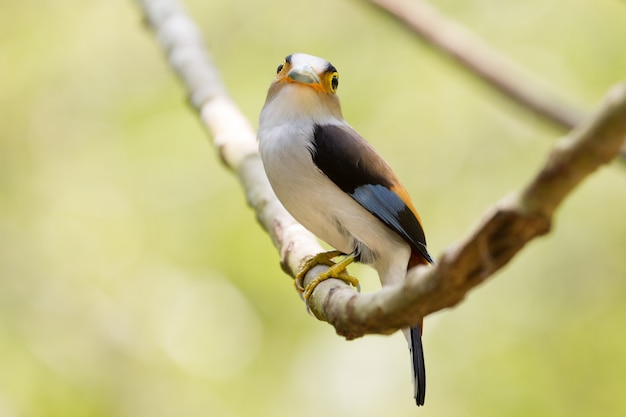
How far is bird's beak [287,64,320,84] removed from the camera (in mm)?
2699

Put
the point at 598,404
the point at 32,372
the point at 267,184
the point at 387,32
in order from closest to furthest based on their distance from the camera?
1. the point at 267,184
2. the point at 32,372
3. the point at 598,404
4. the point at 387,32

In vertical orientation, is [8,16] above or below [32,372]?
above

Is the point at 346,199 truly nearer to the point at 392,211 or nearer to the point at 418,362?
the point at 392,211

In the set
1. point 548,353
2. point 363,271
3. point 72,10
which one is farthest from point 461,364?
point 72,10

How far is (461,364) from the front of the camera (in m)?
4.13

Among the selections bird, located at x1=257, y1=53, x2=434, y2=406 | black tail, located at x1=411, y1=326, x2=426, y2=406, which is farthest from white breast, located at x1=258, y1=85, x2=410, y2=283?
black tail, located at x1=411, y1=326, x2=426, y2=406

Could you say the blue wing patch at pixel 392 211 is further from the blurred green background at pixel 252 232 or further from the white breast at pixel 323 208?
the blurred green background at pixel 252 232

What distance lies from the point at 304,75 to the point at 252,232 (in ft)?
6.95

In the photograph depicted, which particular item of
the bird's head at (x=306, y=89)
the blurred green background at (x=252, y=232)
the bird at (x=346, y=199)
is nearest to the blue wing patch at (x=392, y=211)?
the bird at (x=346, y=199)

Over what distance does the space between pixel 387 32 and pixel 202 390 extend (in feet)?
8.43

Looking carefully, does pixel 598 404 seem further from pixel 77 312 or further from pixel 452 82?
pixel 77 312

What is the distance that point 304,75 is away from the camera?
2707 millimetres

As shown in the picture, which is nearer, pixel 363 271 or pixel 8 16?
pixel 363 271

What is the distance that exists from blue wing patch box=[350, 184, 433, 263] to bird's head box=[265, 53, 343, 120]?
388mm
